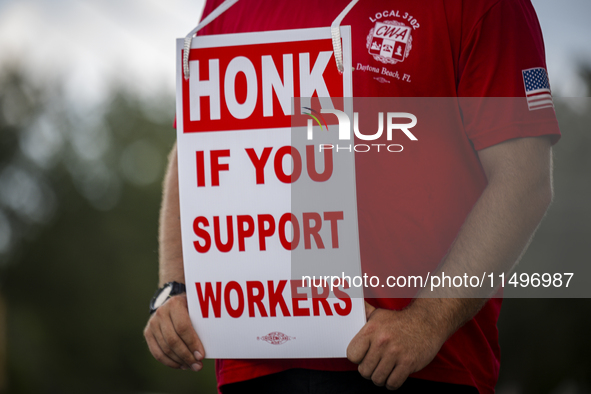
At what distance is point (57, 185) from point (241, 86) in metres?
19.3

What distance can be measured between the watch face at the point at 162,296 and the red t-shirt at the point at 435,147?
0.22 m

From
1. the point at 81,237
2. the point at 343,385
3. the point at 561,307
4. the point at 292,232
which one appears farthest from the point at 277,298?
the point at 81,237

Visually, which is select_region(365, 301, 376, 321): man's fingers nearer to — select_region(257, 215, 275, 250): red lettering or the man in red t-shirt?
the man in red t-shirt

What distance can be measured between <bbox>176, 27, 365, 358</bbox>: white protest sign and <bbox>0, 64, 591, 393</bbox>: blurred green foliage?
49.8 feet

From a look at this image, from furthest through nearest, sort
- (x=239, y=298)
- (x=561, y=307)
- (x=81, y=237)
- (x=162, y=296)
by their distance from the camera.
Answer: (x=81, y=237), (x=561, y=307), (x=162, y=296), (x=239, y=298)

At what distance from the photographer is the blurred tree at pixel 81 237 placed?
54.0 ft

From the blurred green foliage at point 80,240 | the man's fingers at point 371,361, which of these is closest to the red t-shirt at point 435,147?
Answer: the man's fingers at point 371,361

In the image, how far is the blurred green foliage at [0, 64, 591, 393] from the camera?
53.6 ft

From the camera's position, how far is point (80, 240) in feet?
60.7

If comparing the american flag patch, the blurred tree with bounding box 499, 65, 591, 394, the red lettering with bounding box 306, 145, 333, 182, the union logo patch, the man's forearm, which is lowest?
the blurred tree with bounding box 499, 65, 591, 394

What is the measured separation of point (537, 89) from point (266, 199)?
63cm

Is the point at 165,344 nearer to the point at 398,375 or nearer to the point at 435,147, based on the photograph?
the point at 398,375

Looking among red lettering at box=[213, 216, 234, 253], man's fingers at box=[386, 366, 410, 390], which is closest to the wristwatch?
red lettering at box=[213, 216, 234, 253]

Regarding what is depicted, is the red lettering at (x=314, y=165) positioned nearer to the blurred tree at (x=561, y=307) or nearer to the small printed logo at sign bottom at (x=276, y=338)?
the small printed logo at sign bottom at (x=276, y=338)
